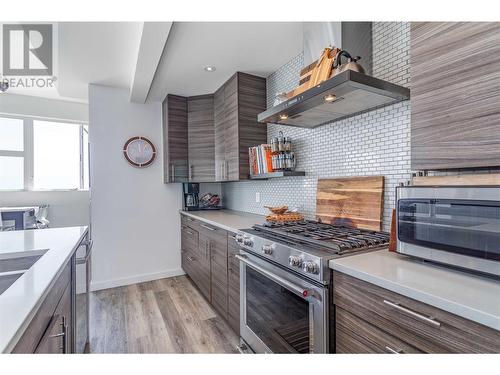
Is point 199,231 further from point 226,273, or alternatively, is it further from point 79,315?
point 79,315

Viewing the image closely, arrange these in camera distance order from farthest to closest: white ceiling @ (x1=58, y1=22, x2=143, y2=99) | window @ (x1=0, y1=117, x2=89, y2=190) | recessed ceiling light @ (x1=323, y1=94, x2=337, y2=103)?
window @ (x1=0, y1=117, x2=89, y2=190), white ceiling @ (x1=58, y1=22, x2=143, y2=99), recessed ceiling light @ (x1=323, y1=94, x2=337, y2=103)

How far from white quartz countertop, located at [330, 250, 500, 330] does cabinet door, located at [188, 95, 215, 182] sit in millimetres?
2392

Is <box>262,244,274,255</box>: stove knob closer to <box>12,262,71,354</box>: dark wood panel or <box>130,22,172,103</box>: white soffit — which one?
<box>12,262,71,354</box>: dark wood panel

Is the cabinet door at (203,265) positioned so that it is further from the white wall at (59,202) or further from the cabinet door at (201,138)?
the white wall at (59,202)

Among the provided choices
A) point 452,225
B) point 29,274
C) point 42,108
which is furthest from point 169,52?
point 42,108

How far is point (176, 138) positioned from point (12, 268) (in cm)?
239

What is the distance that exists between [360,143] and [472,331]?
4.24ft

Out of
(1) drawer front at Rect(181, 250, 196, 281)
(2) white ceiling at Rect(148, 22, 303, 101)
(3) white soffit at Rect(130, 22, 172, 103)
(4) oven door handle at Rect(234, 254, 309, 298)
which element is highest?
(2) white ceiling at Rect(148, 22, 303, 101)

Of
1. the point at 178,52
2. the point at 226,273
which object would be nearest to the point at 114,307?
the point at 226,273

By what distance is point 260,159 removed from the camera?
2.49 metres

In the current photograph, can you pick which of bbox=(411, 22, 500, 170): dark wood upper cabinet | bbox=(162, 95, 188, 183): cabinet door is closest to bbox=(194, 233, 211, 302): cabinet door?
bbox=(162, 95, 188, 183): cabinet door

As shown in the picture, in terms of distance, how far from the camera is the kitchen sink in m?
1.14

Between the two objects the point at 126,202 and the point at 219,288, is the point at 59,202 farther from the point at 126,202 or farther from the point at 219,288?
the point at 219,288

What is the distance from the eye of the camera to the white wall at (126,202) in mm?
3189
